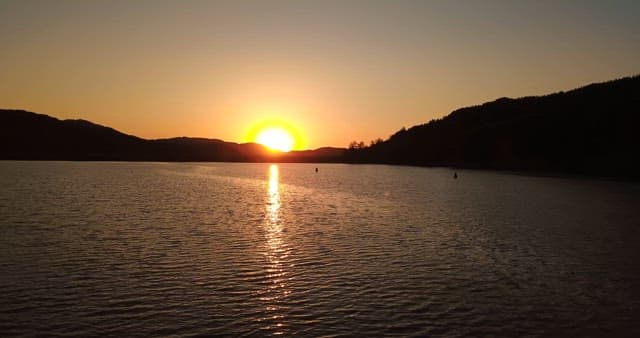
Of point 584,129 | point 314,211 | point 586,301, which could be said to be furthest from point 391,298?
point 584,129

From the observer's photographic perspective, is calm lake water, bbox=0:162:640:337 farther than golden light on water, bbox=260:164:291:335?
No

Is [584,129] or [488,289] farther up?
[584,129]

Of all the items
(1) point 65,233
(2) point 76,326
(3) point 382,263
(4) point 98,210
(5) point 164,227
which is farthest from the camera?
(4) point 98,210

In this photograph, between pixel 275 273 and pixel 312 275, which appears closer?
pixel 312 275

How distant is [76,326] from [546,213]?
166ft

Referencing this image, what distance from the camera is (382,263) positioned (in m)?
26.6

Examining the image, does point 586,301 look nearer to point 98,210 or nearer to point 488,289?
point 488,289

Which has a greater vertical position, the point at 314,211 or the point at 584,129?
the point at 584,129

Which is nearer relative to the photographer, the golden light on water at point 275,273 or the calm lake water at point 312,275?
the calm lake water at point 312,275

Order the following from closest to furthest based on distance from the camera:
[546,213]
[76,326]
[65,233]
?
[76,326], [65,233], [546,213]

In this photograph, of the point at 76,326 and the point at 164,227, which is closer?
the point at 76,326

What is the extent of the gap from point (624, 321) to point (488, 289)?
5510 mm

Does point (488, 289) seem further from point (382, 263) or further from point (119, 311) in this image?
point (119, 311)

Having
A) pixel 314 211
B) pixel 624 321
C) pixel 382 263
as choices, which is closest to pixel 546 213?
pixel 314 211
